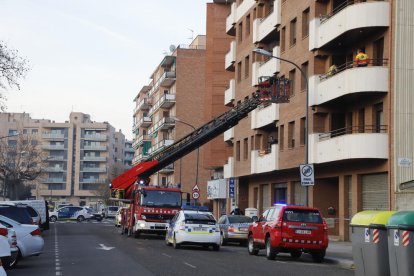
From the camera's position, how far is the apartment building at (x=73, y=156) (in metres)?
160

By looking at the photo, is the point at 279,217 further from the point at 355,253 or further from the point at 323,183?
the point at 323,183

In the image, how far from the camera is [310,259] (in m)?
25.5

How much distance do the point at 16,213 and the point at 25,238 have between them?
17.0 ft

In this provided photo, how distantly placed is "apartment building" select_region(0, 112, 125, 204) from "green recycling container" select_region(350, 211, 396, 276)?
146 metres

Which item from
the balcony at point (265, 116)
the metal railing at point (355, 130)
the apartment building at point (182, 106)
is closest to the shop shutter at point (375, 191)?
the metal railing at point (355, 130)

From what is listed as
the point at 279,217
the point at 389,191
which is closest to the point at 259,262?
the point at 279,217

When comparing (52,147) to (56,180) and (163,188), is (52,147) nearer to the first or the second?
(56,180)

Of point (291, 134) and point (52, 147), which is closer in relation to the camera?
point (291, 134)

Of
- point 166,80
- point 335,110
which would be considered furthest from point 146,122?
point 335,110

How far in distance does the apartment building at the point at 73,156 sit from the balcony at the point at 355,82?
128m

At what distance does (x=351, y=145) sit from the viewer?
1273 inches

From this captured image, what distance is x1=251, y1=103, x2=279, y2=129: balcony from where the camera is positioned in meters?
43.8

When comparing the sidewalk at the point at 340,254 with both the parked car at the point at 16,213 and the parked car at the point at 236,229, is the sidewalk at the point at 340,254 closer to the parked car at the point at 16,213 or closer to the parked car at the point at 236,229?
the parked car at the point at 236,229

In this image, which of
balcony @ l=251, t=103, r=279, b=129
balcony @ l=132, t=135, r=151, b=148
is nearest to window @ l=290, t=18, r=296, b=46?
balcony @ l=251, t=103, r=279, b=129
